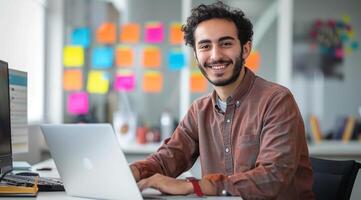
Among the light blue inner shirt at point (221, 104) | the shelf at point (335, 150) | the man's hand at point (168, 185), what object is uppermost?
the light blue inner shirt at point (221, 104)

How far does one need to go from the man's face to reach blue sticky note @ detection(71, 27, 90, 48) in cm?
229

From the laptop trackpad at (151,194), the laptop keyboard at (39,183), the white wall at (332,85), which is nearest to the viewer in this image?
the laptop trackpad at (151,194)

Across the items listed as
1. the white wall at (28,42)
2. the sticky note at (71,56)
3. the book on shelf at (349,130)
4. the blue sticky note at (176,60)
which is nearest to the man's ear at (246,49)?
the white wall at (28,42)

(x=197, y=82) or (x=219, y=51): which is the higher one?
(x=219, y=51)

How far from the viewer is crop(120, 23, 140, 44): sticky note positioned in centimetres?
434

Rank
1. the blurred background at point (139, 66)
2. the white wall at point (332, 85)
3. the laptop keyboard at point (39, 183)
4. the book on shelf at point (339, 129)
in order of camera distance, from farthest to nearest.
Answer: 1. the white wall at point (332, 85)
2. the book on shelf at point (339, 129)
3. the blurred background at point (139, 66)
4. the laptop keyboard at point (39, 183)

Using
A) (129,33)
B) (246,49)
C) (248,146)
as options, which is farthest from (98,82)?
(248,146)

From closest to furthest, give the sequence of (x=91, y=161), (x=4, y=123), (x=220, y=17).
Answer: (x=91, y=161)
(x=4, y=123)
(x=220, y=17)

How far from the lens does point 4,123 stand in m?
1.89

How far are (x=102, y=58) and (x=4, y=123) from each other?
2.44 meters

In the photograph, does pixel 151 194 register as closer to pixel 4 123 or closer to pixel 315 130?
pixel 4 123

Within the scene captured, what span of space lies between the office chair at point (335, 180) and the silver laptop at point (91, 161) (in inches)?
30.8

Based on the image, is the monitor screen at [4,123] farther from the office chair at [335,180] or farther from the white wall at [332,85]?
the white wall at [332,85]

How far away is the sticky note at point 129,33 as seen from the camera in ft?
14.2
